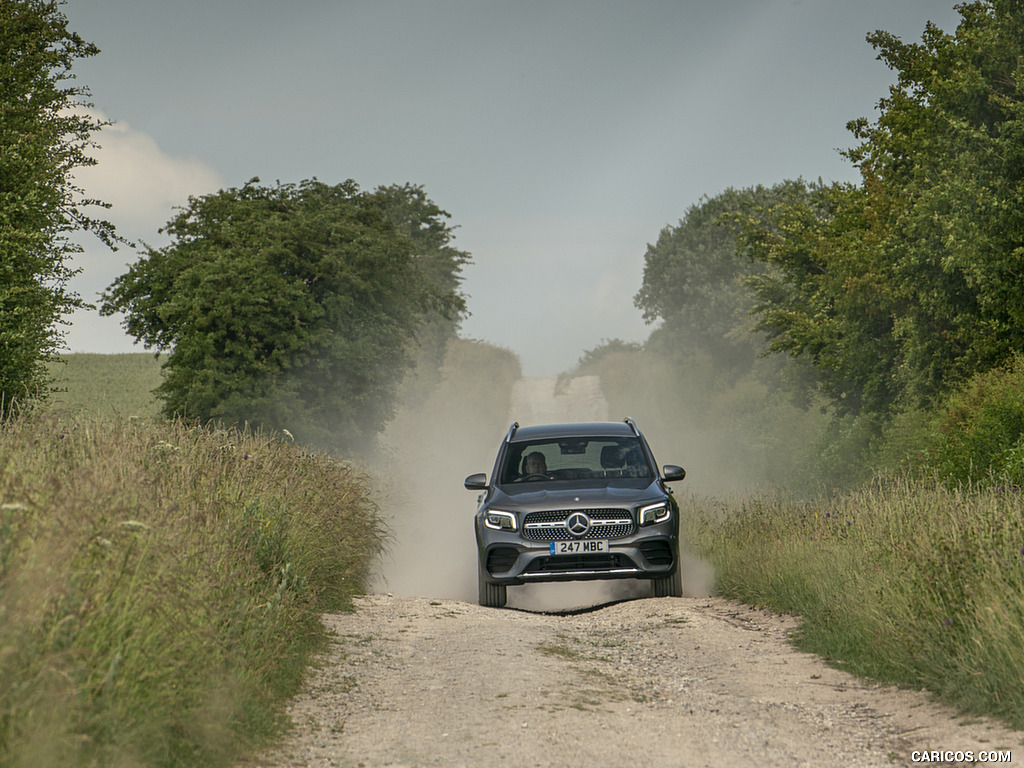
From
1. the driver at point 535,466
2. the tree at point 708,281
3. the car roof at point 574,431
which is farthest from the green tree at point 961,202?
the tree at point 708,281

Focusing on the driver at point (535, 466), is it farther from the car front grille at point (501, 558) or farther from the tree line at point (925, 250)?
the tree line at point (925, 250)

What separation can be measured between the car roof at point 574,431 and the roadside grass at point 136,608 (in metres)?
4.14

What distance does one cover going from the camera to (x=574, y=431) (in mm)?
13070

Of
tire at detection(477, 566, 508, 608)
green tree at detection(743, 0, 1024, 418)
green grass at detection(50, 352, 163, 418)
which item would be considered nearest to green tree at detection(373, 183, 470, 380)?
green grass at detection(50, 352, 163, 418)

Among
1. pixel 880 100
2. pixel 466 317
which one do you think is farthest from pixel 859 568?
pixel 466 317

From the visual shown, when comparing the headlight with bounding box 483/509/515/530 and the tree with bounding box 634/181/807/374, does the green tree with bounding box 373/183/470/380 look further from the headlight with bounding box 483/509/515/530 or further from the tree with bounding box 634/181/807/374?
the headlight with bounding box 483/509/515/530

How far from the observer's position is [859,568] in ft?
31.1

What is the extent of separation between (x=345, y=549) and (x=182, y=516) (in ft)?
18.7

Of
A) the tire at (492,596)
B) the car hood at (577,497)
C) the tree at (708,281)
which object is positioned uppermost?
the tree at (708,281)

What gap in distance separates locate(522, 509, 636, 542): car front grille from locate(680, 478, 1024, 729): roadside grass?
1879mm

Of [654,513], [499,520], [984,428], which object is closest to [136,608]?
[499,520]

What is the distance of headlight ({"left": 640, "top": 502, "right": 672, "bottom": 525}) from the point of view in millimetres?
11203

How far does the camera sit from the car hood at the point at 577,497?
36.8 feet

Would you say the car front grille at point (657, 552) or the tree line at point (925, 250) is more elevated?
the tree line at point (925, 250)
